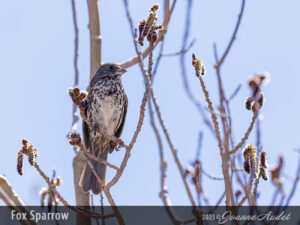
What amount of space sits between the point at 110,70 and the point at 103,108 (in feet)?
1.80

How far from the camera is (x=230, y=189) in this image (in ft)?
8.49

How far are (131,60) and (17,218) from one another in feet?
9.83

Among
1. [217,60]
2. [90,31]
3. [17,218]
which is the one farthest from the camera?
[90,31]

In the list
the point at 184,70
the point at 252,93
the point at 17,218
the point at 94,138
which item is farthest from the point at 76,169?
the point at 252,93

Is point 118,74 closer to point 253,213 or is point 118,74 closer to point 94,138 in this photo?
point 94,138

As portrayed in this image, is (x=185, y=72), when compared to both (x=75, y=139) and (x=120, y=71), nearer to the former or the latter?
(x=75, y=139)

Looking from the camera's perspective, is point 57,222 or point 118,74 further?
point 118,74

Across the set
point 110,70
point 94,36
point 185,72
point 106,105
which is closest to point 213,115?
point 185,72

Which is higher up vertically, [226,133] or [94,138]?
[94,138]

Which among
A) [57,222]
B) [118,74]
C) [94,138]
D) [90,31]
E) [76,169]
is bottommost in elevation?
[57,222]

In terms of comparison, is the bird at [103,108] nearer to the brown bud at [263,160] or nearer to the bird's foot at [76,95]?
the bird's foot at [76,95]

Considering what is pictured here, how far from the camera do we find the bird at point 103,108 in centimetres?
562

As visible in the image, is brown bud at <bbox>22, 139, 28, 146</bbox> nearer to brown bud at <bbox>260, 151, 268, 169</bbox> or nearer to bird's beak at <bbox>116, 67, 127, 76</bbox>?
brown bud at <bbox>260, 151, 268, 169</bbox>

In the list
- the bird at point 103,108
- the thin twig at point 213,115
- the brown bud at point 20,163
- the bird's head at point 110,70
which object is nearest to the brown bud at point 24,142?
the brown bud at point 20,163
